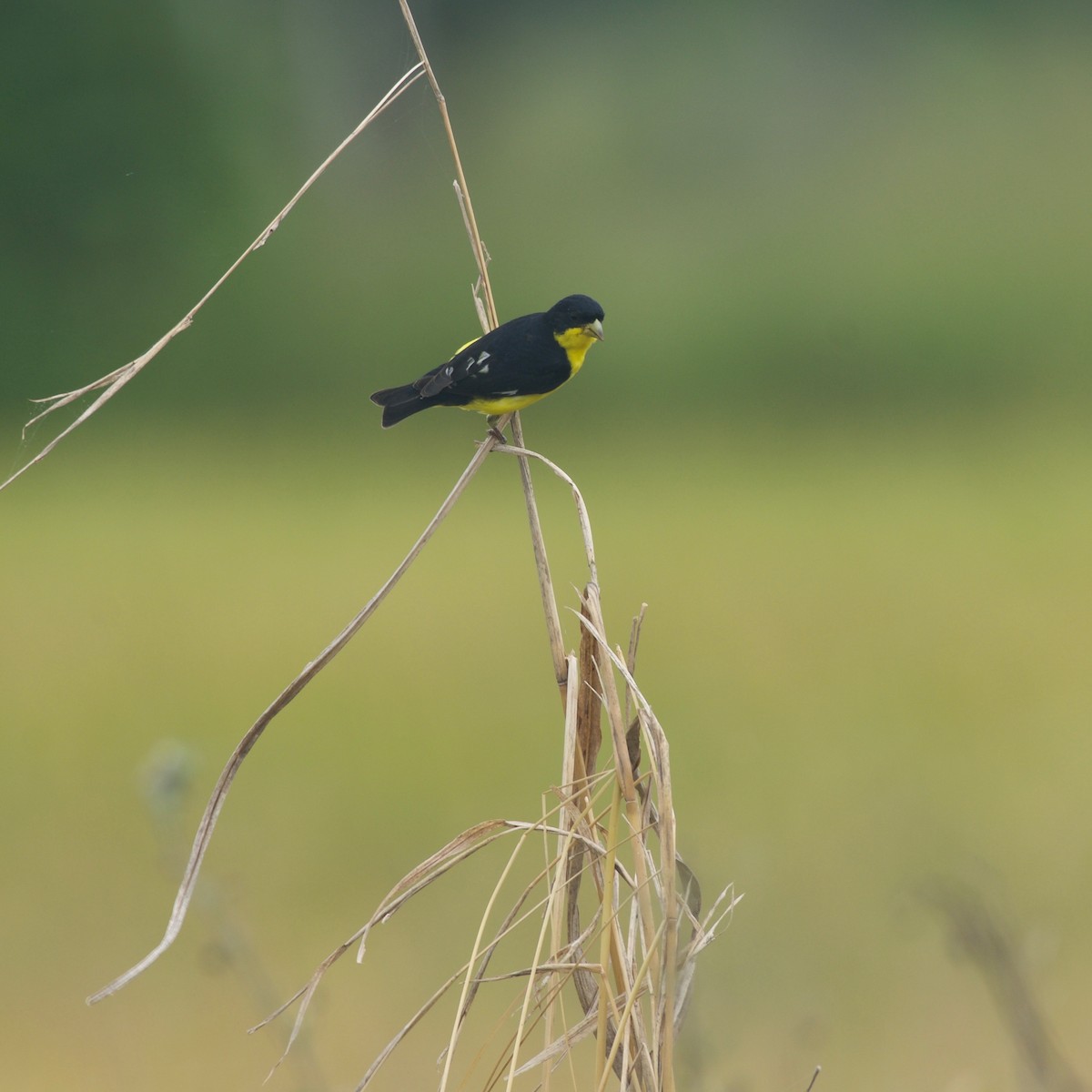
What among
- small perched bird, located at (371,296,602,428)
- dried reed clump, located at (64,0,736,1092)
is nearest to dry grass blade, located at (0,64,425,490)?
dried reed clump, located at (64,0,736,1092)

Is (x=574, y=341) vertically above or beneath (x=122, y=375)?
beneath

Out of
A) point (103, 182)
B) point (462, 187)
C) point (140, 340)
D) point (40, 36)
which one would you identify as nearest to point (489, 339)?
point (462, 187)

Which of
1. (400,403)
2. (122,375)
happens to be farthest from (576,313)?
(122,375)

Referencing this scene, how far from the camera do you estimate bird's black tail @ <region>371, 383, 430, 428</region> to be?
2.73 ft

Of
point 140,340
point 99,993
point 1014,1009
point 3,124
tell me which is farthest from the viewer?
point 3,124

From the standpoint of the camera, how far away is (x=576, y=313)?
762 millimetres

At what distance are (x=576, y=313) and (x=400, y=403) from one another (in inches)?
6.1

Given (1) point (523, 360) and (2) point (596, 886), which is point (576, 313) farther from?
(2) point (596, 886)

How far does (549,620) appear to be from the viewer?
399mm

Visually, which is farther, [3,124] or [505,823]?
[3,124]

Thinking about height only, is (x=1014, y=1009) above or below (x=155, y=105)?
below

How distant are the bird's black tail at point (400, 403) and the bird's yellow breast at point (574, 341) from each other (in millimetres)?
119

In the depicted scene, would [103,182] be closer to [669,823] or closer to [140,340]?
[140,340]

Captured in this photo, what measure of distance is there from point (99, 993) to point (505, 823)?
0.40 feet
